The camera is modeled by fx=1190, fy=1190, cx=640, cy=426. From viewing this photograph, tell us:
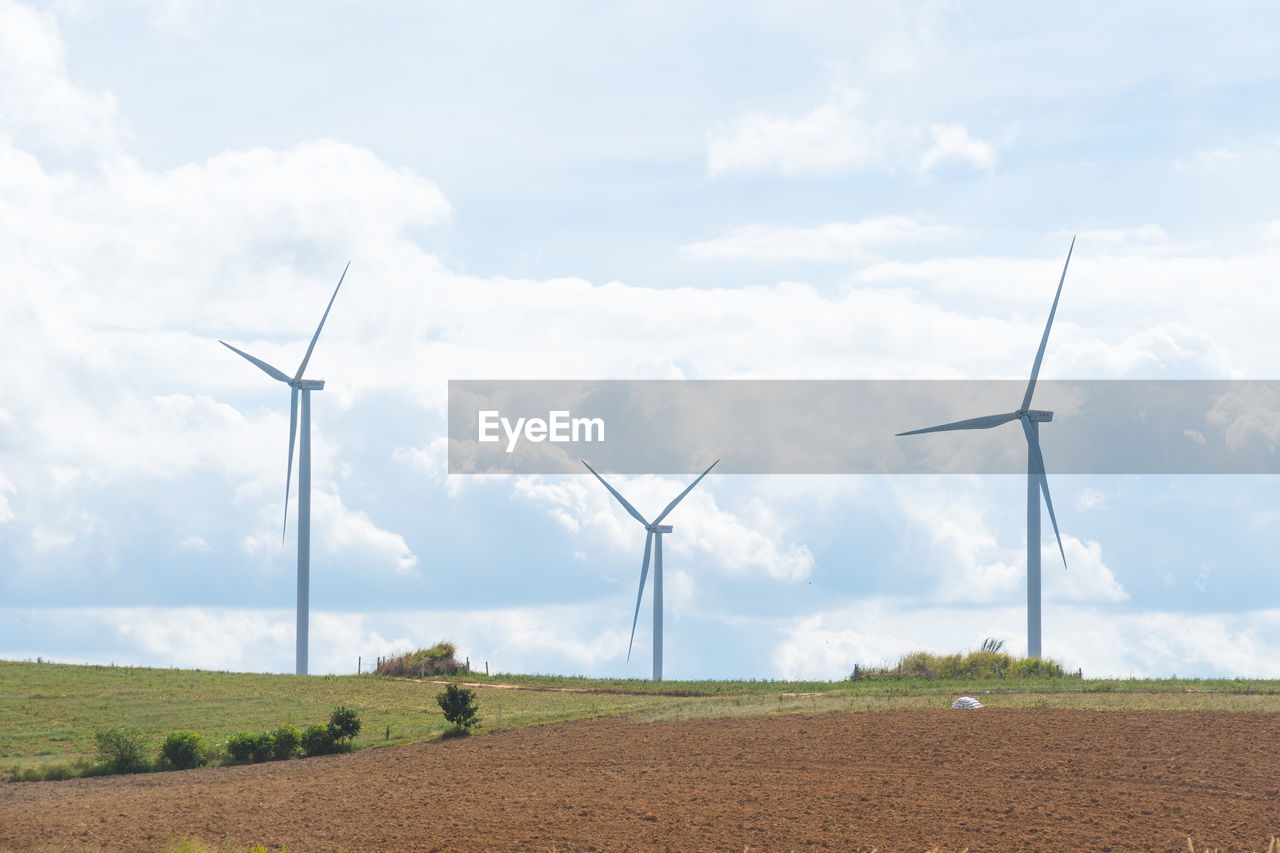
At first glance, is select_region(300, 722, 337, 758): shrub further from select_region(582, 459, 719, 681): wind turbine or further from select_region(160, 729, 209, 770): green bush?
select_region(582, 459, 719, 681): wind turbine

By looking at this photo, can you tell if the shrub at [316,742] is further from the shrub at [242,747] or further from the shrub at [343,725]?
the shrub at [242,747]

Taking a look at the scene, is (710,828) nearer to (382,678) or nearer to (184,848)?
(184,848)

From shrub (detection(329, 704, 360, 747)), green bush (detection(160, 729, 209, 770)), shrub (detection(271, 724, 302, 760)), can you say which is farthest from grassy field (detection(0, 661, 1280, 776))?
green bush (detection(160, 729, 209, 770))

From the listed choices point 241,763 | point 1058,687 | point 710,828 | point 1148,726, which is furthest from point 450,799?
point 1058,687

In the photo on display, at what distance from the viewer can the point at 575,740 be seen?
31.4 metres

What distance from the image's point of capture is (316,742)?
107 feet

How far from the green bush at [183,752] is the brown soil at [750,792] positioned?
1.65 m

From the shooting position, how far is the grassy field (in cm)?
3616

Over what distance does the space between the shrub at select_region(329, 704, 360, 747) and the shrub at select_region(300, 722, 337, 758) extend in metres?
0.19

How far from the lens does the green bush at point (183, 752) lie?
105 ft

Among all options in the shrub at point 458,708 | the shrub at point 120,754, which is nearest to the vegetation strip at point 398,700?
the shrub at point 120,754

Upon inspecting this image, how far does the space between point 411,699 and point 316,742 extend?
15750 mm

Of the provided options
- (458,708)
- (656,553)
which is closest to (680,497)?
(656,553)

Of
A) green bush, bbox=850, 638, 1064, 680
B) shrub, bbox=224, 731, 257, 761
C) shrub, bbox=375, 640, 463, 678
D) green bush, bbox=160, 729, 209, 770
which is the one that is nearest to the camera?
green bush, bbox=160, 729, 209, 770
